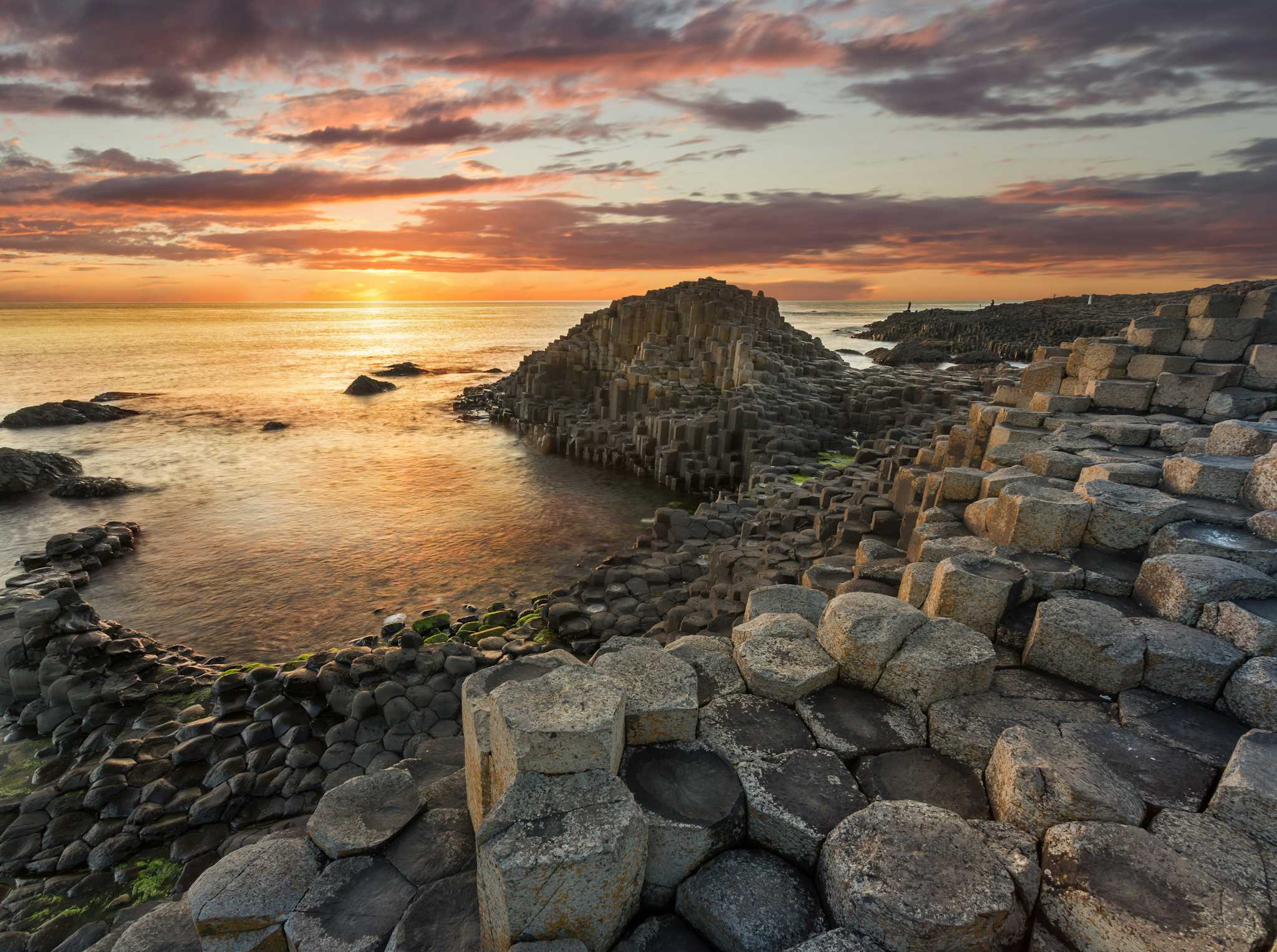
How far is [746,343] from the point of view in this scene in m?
25.6

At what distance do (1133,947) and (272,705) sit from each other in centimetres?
853

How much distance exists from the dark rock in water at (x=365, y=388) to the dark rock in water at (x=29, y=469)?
19236 millimetres

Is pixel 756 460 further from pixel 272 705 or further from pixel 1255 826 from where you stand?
pixel 1255 826

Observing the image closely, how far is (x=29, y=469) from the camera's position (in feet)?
64.7

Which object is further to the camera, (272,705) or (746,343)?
(746,343)

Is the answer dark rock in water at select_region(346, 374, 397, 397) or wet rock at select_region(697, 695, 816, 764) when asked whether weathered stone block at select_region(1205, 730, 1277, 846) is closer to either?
wet rock at select_region(697, 695, 816, 764)

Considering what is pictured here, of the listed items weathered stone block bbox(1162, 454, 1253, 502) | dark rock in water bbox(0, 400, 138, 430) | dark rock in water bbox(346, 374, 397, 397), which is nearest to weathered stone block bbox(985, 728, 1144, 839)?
weathered stone block bbox(1162, 454, 1253, 502)

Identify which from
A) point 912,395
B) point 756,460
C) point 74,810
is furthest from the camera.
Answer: point 912,395

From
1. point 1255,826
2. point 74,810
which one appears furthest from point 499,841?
point 74,810

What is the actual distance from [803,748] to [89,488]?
78.8ft

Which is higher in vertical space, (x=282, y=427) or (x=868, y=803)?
(x=868, y=803)

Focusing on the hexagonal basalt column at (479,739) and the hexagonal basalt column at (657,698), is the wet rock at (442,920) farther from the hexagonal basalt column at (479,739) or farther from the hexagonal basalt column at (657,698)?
the hexagonal basalt column at (657,698)

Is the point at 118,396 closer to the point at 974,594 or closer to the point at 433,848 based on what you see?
the point at 433,848

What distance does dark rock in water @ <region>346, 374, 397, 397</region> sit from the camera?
40312 millimetres
